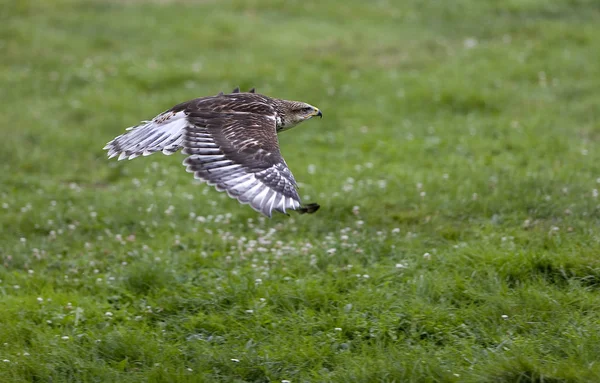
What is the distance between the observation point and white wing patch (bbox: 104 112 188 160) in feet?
22.0

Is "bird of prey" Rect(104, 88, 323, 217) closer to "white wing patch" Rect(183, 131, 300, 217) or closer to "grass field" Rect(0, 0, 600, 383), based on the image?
"white wing patch" Rect(183, 131, 300, 217)

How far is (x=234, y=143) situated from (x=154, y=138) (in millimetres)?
918

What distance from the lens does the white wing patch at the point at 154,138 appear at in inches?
264

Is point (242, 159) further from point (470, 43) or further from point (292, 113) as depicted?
point (470, 43)

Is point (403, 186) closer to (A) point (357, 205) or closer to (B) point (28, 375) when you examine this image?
(A) point (357, 205)

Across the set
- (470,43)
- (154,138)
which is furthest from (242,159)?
(470,43)

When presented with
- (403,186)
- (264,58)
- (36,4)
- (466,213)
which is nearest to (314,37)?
(264,58)

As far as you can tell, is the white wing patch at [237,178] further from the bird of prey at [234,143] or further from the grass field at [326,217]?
the grass field at [326,217]

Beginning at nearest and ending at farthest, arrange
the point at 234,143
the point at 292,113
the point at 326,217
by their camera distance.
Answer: the point at 234,143 < the point at 292,113 < the point at 326,217

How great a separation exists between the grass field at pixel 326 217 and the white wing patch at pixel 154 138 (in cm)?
102

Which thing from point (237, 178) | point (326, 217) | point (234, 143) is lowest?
point (326, 217)

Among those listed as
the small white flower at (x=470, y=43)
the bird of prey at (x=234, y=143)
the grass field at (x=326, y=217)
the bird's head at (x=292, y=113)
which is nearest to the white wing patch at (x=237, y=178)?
the bird of prey at (x=234, y=143)

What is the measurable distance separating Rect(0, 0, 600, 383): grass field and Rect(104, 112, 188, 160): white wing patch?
102 centimetres

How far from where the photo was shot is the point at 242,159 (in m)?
6.12
